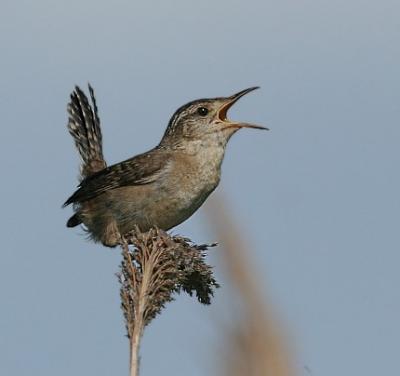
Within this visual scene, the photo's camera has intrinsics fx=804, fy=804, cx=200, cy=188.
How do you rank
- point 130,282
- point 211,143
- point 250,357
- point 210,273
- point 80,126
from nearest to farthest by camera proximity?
1. point 250,357
2. point 130,282
3. point 210,273
4. point 211,143
5. point 80,126

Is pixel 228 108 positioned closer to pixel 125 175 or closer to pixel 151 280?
pixel 125 175

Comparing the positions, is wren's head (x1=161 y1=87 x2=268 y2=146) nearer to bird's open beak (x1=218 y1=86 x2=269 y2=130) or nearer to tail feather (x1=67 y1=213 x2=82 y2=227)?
bird's open beak (x1=218 y1=86 x2=269 y2=130)

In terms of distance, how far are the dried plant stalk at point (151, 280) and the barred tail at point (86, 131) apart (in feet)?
13.9

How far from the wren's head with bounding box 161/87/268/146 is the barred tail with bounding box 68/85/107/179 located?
0.99 metres

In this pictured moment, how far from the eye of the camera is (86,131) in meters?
8.15

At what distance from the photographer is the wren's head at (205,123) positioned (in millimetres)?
6723

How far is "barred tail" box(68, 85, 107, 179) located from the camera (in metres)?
7.85

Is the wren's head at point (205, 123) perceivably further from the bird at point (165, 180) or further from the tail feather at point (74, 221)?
the tail feather at point (74, 221)

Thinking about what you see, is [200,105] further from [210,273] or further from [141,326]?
[141,326]

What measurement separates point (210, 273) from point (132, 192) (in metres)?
2.93

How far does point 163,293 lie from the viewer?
103 inches

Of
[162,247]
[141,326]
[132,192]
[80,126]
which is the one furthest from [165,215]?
[141,326]

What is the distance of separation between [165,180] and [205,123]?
2.53ft

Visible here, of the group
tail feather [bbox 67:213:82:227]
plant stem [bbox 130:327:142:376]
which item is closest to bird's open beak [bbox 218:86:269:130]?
tail feather [bbox 67:213:82:227]
